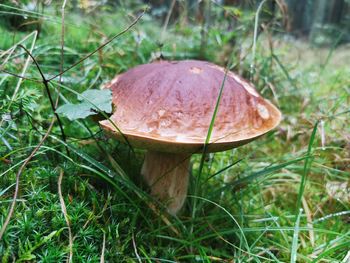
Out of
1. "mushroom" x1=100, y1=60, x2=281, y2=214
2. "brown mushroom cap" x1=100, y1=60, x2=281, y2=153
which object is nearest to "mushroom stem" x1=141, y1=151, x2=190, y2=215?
"mushroom" x1=100, y1=60, x2=281, y2=214

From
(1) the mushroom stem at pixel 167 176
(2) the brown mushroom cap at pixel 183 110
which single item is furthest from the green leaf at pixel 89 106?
(1) the mushroom stem at pixel 167 176

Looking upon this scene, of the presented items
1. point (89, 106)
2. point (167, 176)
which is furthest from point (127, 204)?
point (89, 106)

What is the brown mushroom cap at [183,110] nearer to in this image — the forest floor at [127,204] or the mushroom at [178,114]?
the mushroom at [178,114]

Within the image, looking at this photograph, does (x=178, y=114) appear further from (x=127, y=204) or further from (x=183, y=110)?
(x=127, y=204)

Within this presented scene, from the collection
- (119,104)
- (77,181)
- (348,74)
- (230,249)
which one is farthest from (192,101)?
(348,74)

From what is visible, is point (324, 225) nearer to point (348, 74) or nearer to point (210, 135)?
point (210, 135)

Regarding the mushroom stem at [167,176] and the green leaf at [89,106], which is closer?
the green leaf at [89,106]
